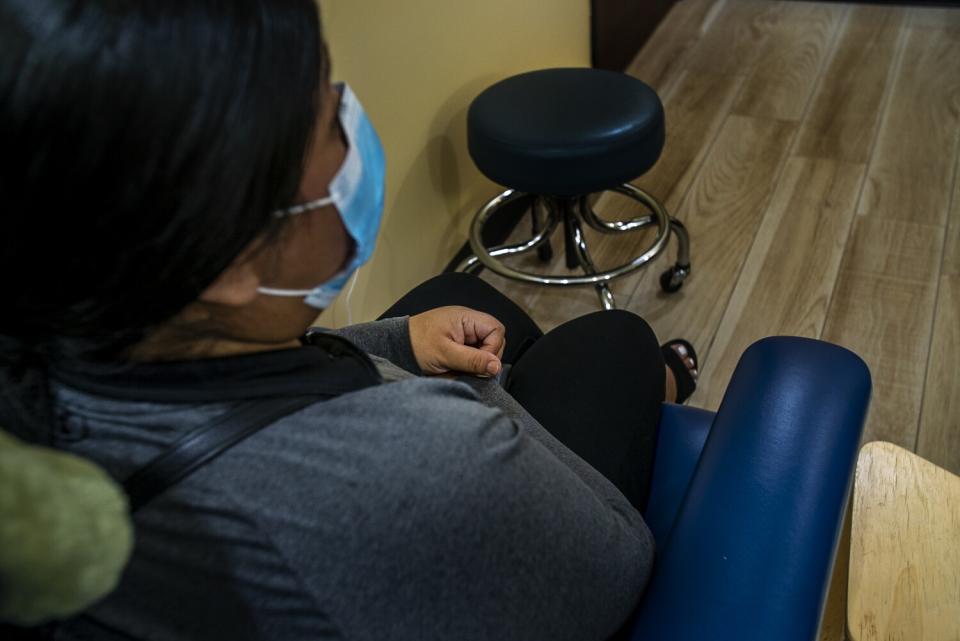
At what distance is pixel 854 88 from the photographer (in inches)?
110

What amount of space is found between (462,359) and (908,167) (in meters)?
1.88

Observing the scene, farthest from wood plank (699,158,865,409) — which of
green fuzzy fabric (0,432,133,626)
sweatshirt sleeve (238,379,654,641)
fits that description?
green fuzzy fabric (0,432,133,626)

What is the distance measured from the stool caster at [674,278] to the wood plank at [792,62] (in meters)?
0.88

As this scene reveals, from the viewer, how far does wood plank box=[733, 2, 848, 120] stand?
109 inches

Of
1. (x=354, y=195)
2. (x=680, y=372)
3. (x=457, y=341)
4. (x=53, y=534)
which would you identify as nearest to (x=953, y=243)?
(x=680, y=372)

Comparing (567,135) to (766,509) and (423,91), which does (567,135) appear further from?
(766,509)

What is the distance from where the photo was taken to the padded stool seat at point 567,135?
1727 mm

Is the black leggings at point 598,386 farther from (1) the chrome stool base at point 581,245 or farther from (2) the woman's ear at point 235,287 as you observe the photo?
(1) the chrome stool base at point 581,245

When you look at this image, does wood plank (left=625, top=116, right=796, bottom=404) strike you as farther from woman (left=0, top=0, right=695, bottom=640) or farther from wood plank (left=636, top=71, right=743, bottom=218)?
woman (left=0, top=0, right=695, bottom=640)

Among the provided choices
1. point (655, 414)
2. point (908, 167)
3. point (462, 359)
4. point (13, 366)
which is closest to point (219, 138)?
point (13, 366)

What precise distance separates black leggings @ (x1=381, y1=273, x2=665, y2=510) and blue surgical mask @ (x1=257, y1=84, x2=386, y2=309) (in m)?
0.46

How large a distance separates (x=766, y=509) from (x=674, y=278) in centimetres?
136

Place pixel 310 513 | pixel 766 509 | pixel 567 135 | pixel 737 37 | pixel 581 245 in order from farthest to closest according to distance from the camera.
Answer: pixel 737 37
pixel 581 245
pixel 567 135
pixel 766 509
pixel 310 513

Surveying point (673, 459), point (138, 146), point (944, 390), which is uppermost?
point (138, 146)
